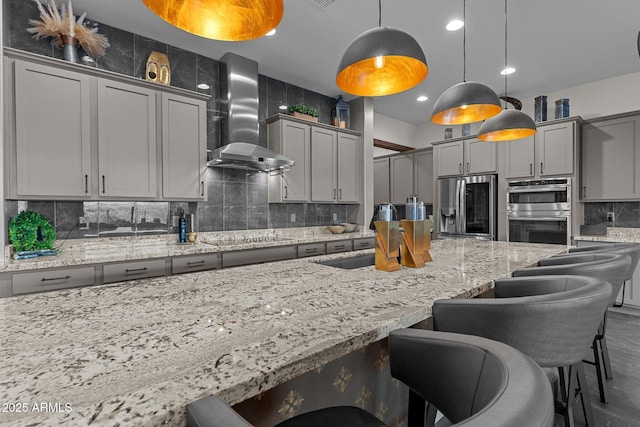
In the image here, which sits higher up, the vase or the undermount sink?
the vase

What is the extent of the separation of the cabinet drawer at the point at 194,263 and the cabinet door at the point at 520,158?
4.06 m

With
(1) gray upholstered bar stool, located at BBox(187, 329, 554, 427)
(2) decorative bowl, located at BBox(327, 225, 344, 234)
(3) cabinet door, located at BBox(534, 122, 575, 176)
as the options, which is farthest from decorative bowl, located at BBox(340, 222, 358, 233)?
(1) gray upholstered bar stool, located at BBox(187, 329, 554, 427)

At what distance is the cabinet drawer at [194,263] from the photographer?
8.45 ft

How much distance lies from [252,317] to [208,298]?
262mm

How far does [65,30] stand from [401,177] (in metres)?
5.10

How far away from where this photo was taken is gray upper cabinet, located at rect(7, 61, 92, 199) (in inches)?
90.2

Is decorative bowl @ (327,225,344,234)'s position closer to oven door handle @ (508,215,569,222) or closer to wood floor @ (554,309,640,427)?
oven door handle @ (508,215,569,222)

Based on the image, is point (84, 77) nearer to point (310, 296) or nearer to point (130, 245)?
point (130, 245)

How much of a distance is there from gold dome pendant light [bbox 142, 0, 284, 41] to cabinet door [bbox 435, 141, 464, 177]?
176 inches

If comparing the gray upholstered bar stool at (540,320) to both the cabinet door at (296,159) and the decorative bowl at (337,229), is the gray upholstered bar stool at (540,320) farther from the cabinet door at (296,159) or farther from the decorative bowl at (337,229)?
the decorative bowl at (337,229)

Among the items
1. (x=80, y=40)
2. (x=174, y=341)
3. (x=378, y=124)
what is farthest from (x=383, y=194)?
(x=174, y=341)

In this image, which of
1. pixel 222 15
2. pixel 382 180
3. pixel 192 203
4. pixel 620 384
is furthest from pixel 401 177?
pixel 222 15

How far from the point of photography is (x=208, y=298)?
1031mm

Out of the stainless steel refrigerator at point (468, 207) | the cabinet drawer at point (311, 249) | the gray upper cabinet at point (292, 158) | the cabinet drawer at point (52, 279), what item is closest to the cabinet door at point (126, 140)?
the cabinet drawer at point (52, 279)
